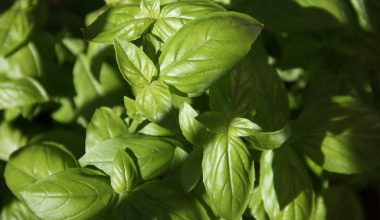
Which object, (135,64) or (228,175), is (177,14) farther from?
(228,175)

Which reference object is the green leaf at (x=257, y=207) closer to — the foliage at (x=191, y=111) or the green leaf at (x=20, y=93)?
the foliage at (x=191, y=111)

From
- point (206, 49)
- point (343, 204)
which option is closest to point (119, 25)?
Result: point (206, 49)

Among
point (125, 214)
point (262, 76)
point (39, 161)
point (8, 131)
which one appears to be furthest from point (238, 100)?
point (8, 131)

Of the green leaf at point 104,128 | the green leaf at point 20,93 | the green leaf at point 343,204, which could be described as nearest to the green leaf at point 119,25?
the green leaf at point 104,128

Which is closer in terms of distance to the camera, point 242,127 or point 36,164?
point 242,127

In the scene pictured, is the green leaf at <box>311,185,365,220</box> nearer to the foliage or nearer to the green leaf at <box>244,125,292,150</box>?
the foliage

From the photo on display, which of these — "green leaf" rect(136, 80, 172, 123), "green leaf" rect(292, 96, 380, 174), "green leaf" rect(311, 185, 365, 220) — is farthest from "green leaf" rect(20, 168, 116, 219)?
"green leaf" rect(311, 185, 365, 220)

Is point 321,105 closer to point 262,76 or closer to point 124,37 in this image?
point 262,76
